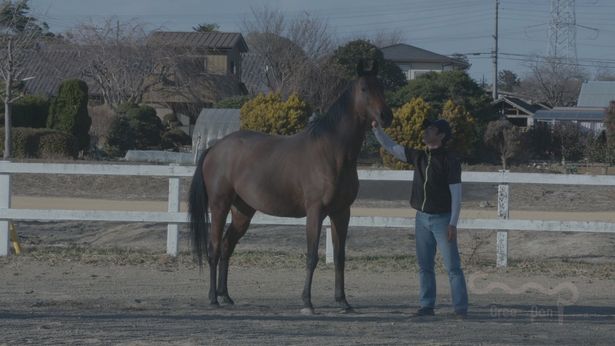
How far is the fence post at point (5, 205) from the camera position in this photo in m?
13.1

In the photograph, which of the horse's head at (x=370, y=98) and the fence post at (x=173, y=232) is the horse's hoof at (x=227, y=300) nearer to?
the horse's head at (x=370, y=98)

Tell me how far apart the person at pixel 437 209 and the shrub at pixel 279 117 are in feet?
84.4

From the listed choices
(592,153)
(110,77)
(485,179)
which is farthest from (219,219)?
(110,77)

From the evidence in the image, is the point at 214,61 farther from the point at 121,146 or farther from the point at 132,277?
the point at 132,277

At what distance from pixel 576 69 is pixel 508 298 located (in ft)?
310

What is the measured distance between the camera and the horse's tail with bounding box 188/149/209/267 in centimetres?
978

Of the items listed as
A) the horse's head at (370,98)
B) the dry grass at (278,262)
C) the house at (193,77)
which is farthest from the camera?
the house at (193,77)

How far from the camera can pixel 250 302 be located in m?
9.56

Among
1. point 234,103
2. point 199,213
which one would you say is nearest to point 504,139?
point 234,103

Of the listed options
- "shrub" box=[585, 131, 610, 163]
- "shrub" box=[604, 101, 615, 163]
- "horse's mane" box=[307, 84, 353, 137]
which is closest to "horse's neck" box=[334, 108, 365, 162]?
"horse's mane" box=[307, 84, 353, 137]

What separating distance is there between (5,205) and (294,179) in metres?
6.00

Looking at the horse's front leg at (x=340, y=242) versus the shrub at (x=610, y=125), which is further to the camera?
the shrub at (x=610, y=125)

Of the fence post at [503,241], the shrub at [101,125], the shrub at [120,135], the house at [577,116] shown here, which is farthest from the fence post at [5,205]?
the house at [577,116]

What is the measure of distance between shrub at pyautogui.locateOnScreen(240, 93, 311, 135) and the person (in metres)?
25.7
